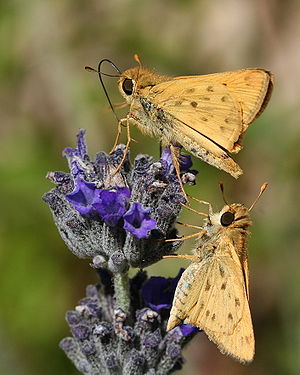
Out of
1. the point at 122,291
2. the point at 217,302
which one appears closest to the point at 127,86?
the point at 122,291

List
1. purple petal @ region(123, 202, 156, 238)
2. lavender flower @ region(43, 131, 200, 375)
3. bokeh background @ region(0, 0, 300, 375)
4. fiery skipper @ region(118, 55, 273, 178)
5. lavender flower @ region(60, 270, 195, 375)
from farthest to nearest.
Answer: bokeh background @ region(0, 0, 300, 375) → lavender flower @ region(60, 270, 195, 375) → fiery skipper @ region(118, 55, 273, 178) → lavender flower @ region(43, 131, 200, 375) → purple petal @ region(123, 202, 156, 238)

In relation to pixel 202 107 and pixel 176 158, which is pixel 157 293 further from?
pixel 202 107

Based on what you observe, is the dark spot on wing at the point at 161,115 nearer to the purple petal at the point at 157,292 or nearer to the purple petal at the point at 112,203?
the purple petal at the point at 112,203

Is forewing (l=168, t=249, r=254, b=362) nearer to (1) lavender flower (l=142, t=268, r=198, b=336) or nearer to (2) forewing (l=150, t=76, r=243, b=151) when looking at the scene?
(1) lavender flower (l=142, t=268, r=198, b=336)

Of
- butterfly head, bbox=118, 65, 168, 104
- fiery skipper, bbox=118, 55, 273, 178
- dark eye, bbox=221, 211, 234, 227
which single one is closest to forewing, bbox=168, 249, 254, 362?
dark eye, bbox=221, 211, 234, 227

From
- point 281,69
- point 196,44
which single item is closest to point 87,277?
point 196,44

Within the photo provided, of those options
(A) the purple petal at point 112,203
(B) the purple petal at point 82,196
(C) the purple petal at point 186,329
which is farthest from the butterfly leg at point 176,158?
(C) the purple petal at point 186,329
